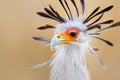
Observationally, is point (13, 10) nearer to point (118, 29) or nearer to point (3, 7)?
point (3, 7)

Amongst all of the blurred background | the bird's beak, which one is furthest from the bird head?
the blurred background

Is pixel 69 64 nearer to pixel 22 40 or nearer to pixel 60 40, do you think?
pixel 60 40

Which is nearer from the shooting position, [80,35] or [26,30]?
[80,35]

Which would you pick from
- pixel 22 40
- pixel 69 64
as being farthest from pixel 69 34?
pixel 22 40

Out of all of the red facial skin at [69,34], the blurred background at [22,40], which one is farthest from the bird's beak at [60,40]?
the blurred background at [22,40]

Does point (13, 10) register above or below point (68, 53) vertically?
above

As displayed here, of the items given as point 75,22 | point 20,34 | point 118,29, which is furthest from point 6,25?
point 118,29

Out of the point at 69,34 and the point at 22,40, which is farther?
the point at 22,40
